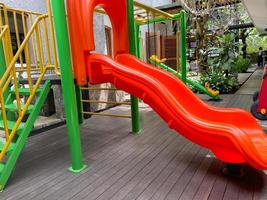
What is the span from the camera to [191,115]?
1.97 m

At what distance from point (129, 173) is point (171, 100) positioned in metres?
0.84

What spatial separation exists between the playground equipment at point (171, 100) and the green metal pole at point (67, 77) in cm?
15

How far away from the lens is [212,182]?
6.37 ft

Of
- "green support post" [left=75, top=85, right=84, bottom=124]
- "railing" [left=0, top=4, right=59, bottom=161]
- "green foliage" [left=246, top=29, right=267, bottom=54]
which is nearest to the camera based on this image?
"railing" [left=0, top=4, right=59, bottom=161]

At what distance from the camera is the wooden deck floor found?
1840 millimetres

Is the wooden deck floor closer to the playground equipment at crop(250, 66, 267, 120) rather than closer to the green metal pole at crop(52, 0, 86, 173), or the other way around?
the green metal pole at crop(52, 0, 86, 173)

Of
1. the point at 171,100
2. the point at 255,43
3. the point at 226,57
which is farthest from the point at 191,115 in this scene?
the point at 255,43

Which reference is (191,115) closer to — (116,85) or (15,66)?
(116,85)

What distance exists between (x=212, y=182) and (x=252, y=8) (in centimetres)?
507

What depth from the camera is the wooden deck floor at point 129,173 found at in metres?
1.84

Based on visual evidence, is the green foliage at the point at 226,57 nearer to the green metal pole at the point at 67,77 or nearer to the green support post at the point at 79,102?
the green support post at the point at 79,102

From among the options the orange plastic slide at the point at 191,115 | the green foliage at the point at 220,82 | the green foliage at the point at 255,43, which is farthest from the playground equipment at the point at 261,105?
the green foliage at the point at 255,43

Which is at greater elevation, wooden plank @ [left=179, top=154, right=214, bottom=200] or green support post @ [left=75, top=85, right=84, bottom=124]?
green support post @ [left=75, top=85, right=84, bottom=124]

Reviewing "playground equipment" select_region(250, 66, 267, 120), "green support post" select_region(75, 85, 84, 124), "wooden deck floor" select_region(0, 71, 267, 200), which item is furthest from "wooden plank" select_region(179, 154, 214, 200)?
"green support post" select_region(75, 85, 84, 124)
